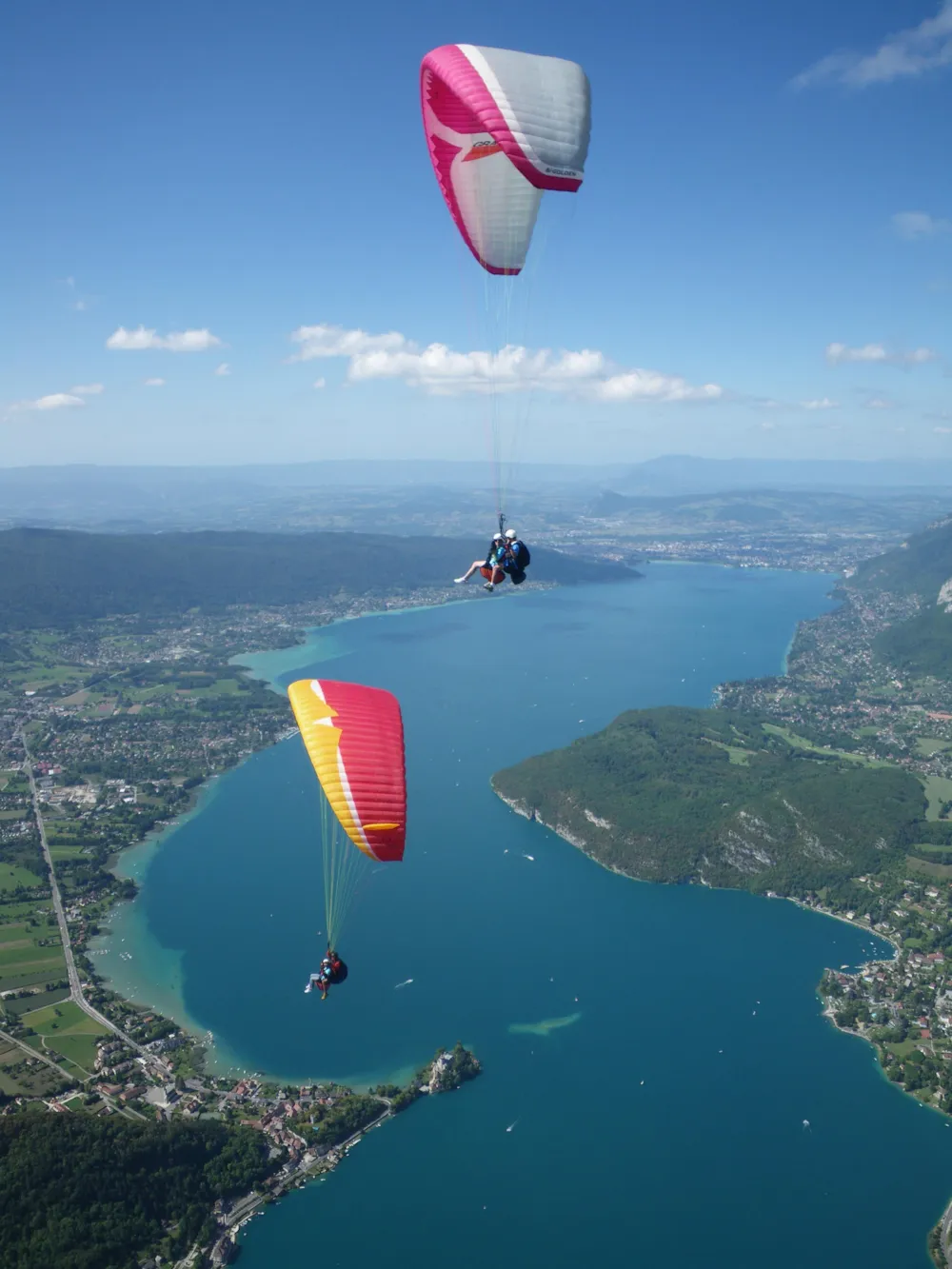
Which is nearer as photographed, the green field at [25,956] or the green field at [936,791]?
the green field at [25,956]

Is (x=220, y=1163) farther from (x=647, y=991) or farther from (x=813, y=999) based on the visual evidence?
(x=813, y=999)

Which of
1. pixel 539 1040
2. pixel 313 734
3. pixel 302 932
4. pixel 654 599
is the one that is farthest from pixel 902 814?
pixel 654 599

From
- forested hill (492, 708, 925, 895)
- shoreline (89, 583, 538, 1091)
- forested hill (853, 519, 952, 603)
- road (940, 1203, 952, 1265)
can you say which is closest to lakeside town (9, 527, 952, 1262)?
shoreline (89, 583, 538, 1091)

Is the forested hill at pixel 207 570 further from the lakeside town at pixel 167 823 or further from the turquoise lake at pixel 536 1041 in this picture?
the turquoise lake at pixel 536 1041

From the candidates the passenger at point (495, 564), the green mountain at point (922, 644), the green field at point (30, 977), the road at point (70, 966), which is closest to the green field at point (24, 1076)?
the road at point (70, 966)

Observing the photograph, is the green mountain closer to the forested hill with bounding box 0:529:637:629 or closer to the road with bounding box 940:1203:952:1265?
the forested hill with bounding box 0:529:637:629
